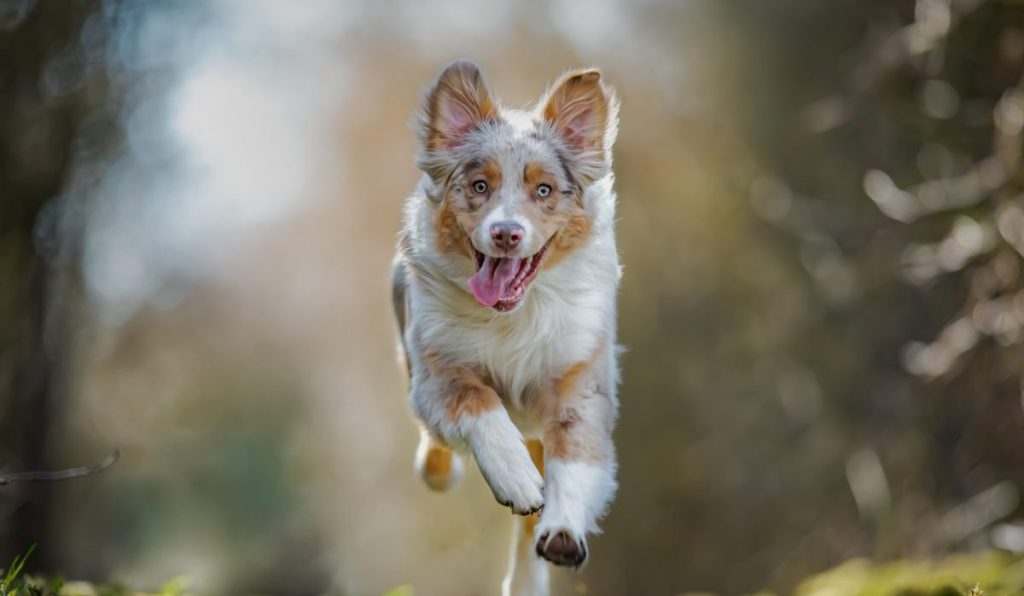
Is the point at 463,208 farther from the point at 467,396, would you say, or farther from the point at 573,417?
the point at 573,417

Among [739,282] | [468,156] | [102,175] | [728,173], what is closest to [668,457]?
[739,282]

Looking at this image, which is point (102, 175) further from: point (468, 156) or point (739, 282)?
point (468, 156)

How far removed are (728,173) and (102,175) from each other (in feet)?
23.5

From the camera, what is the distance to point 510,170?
4633 mm

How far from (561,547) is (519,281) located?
1000 millimetres

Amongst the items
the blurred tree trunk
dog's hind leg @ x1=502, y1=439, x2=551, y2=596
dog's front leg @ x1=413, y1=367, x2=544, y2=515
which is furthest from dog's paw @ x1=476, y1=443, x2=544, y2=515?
the blurred tree trunk

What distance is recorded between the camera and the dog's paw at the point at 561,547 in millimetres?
4242

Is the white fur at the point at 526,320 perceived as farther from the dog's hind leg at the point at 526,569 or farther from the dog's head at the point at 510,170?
the dog's hind leg at the point at 526,569

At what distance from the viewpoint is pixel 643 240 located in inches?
594

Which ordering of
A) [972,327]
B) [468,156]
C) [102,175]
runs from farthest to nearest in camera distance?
[102,175], [972,327], [468,156]

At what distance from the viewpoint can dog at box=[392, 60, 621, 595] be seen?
4.58 meters

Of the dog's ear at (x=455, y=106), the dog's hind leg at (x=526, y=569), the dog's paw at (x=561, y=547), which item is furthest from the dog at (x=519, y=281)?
the dog's hind leg at (x=526, y=569)

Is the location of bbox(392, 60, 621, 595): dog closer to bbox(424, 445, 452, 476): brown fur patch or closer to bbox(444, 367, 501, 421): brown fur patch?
bbox(444, 367, 501, 421): brown fur patch

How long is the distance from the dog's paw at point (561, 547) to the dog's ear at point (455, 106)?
168cm
